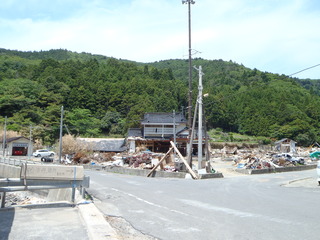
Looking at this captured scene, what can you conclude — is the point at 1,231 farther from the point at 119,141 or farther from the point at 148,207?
the point at 119,141

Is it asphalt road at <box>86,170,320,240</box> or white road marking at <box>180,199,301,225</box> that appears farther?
white road marking at <box>180,199,301,225</box>

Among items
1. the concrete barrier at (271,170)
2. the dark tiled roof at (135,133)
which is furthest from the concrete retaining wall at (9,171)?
the dark tiled roof at (135,133)

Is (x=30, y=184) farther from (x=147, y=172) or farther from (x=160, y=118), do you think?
(x=160, y=118)

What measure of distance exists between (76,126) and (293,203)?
198 feet

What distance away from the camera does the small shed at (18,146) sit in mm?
49638

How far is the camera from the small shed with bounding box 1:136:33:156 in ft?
163

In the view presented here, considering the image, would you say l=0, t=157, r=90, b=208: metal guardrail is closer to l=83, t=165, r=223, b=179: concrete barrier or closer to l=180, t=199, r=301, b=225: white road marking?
l=180, t=199, r=301, b=225: white road marking

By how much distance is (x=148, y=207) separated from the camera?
9.09m

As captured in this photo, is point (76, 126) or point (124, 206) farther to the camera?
point (76, 126)

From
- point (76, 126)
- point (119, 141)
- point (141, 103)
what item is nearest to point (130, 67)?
point (141, 103)

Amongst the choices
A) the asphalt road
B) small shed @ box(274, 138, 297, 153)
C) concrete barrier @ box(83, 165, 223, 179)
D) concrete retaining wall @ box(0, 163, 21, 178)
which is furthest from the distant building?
the asphalt road

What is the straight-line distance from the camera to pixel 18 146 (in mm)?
50531

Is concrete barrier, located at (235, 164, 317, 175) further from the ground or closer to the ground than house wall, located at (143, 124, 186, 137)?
closer to the ground

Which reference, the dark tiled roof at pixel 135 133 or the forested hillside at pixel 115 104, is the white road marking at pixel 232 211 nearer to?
the dark tiled roof at pixel 135 133
